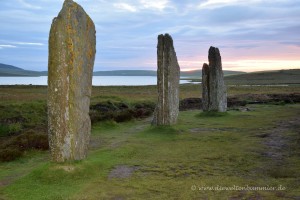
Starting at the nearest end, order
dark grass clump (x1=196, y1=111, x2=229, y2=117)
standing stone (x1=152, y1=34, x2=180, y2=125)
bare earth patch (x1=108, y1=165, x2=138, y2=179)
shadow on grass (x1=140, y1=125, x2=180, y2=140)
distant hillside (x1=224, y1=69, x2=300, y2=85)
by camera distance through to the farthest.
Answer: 1. bare earth patch (x1=108, y1=165, x2=138, y2=179)
2. shadow on grass (x1=140, y1=125, x2=180, y2=140)
3. standing stone (x1=152, y1=34, x2=180, y2=125)
4. dark grass clump (x1=196, y1=111, x2=229, y2=117)
5. distant hillside (x1=224, y1=69, x2=300, y2=85)

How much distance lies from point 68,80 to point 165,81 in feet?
31.9

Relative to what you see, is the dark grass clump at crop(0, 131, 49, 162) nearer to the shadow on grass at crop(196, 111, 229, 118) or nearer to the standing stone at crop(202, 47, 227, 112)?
the shadow on grass at crop(196, 111, 229, 118)

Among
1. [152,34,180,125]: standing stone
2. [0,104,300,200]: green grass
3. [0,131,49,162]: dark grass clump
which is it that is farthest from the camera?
[152,34,180,125]: standing stone

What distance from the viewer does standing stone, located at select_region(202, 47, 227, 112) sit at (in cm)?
2773

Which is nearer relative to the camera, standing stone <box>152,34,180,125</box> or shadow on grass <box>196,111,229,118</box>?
standing stone <box>152,34,180,125</box>

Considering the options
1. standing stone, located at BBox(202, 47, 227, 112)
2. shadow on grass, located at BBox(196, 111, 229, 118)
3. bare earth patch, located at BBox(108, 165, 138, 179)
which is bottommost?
bare earth patch, located at BBox(108, 165, 138, 179)

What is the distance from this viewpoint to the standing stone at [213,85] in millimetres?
27734

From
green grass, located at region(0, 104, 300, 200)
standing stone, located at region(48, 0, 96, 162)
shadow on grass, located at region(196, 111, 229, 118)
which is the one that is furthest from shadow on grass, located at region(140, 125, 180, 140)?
shadow on grass, located at region(196, 111, 229, 118)

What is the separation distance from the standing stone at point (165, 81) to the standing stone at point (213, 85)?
7258 mm

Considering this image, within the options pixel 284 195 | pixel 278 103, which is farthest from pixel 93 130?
pixel 278 103

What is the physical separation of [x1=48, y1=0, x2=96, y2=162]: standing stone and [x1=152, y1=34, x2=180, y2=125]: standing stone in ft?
28.6

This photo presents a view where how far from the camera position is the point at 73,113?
1164 cm

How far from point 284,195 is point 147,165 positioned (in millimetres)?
5156

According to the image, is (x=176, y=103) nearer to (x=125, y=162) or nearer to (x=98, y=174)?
(x=125, y=162)
